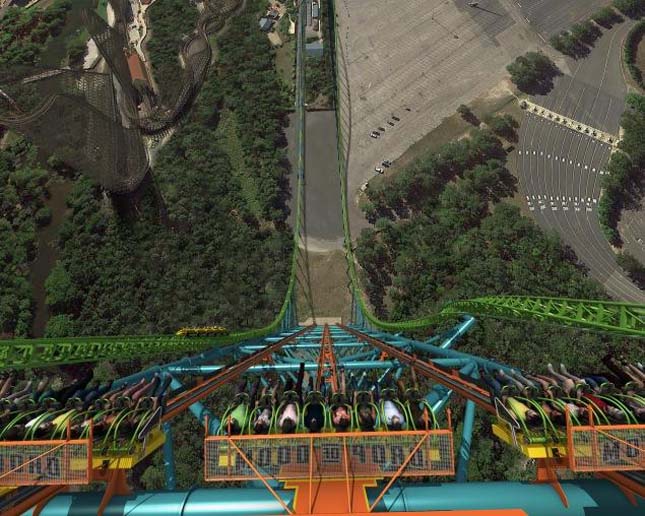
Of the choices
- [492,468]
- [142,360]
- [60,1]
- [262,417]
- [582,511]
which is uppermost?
[60,1]

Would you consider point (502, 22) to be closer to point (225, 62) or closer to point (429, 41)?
point (429, 41)

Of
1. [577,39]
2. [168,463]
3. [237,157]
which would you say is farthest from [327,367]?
[577,39]

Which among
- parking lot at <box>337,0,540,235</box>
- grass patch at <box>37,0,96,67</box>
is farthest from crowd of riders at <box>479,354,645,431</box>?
grass patch at <box>37,0,96,67</box>

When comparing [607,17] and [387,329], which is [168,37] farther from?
[607,17]

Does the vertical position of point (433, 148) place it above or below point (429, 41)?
below

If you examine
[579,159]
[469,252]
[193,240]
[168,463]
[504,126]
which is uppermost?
[168,463]

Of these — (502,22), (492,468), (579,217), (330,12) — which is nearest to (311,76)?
(330,12)

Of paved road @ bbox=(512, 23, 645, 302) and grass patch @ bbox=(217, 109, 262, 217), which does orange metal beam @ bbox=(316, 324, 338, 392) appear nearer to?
grass patch @ bbox=(217, 109, 262, 217)
